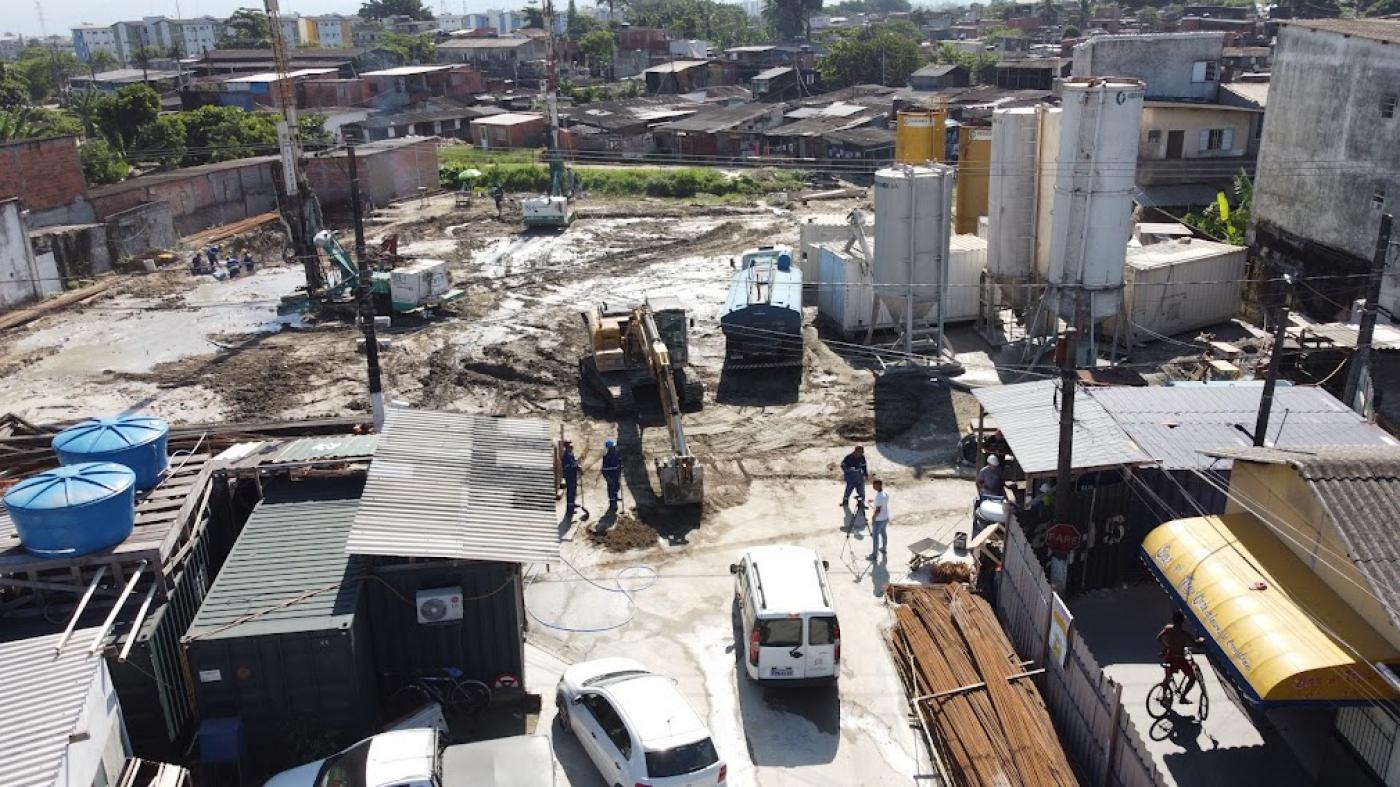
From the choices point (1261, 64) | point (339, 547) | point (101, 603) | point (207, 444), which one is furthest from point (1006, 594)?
point (1261, 64)

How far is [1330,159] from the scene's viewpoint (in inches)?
1192

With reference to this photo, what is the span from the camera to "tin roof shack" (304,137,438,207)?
53219mm

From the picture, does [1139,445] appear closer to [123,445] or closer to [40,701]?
[40,701]

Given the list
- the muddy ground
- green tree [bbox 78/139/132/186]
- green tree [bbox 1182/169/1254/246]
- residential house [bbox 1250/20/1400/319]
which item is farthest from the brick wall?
residential house [bbox 1250/20/1400/319]

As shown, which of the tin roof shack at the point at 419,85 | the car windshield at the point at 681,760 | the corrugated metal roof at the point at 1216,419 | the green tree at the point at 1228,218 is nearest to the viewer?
the car windshield at the point at 681,760

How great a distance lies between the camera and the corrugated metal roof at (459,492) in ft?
42.5

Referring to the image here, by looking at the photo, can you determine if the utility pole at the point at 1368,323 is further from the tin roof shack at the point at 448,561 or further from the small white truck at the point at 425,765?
the small white truck at the point at 425,765

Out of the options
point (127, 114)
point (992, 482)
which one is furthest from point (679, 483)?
point (127, 114)

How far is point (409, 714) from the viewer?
42.6ft

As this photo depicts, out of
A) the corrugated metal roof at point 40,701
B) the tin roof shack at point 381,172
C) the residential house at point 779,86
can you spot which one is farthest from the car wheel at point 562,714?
the residential house at point 779,86

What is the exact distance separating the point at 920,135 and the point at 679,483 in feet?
Answer: 69.9

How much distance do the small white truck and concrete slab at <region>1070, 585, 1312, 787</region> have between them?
23.6 feet

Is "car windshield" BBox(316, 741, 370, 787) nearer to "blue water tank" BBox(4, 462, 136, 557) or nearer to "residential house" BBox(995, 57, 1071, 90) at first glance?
"blue water tank" BBox(4, 462, 136, 557)

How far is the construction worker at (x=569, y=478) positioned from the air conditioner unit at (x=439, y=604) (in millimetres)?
6640
